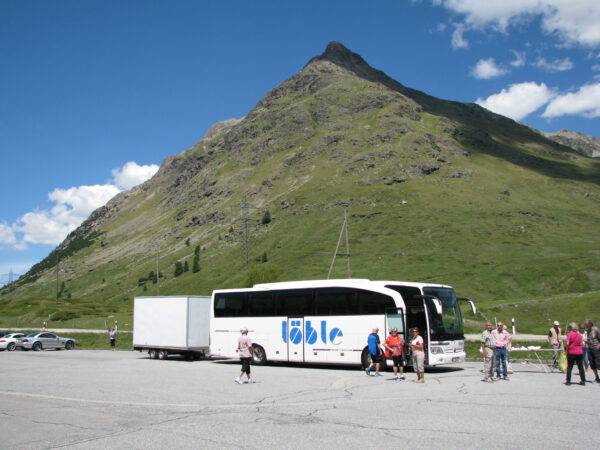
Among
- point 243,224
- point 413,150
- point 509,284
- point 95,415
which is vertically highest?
point 413,150

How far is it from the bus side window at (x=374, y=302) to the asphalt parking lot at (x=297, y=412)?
3.25 metres

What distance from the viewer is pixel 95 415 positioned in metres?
14.5

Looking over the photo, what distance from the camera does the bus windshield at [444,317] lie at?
999 inches

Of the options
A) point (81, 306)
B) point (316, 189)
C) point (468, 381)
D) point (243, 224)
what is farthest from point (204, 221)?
point (468, 381)

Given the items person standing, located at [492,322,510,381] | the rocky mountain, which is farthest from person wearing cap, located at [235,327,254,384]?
the rocky mountain

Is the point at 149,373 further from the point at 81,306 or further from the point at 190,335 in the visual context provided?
the point at 81,306

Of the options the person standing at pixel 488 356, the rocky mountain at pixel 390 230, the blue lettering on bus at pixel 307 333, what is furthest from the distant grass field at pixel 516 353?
the rocky mountain at pixel 390 230

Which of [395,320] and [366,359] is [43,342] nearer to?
[366,359]

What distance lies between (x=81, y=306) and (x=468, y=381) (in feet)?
335

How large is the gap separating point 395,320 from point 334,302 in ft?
11.2

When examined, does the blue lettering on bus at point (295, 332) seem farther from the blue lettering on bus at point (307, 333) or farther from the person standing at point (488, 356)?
the person standing at point (488, 356)

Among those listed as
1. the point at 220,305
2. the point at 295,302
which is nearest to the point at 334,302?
the point at 295,302

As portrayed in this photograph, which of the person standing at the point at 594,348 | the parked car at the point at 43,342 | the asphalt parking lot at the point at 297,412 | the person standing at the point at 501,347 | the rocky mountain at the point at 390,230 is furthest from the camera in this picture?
the rocky mountain at the point at 390,230

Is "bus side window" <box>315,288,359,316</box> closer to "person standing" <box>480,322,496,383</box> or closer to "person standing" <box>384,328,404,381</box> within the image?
"person standing" <box>384,328,404,381</box>
